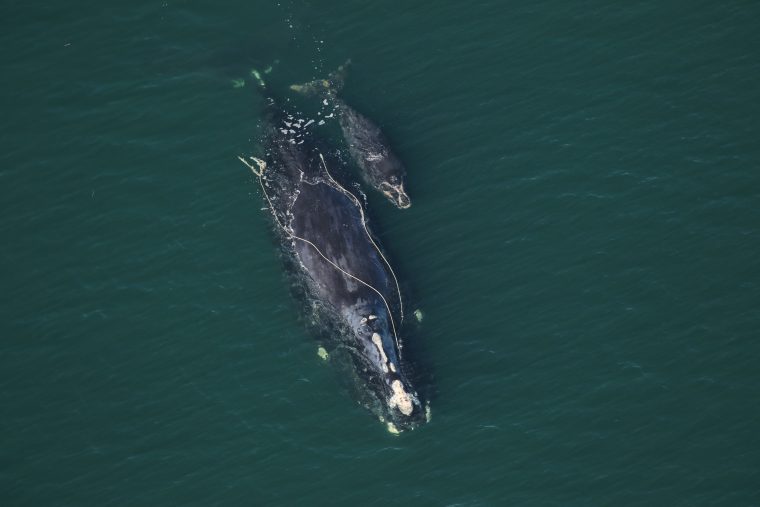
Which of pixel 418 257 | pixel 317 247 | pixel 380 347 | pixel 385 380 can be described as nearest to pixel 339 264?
pixel 317 247

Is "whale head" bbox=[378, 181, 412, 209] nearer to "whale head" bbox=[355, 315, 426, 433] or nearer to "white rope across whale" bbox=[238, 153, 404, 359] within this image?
"white rope across whale" bbox=[238, 153, 404, 359]

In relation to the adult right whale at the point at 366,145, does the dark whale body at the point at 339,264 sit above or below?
below

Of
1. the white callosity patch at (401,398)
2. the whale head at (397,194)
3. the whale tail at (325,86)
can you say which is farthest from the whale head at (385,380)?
the whale tail at (325,86)

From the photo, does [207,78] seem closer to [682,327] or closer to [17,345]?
[17,345]

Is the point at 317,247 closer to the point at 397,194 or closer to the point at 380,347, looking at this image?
the point at 397,194

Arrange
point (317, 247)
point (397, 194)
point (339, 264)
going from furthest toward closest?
point (397, 194), point (317, 247), point (339, 264)

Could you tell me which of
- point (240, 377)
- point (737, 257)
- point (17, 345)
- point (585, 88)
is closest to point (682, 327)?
point (737, 257)

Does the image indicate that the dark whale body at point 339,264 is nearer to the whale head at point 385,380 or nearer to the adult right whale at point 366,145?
the whale head at point 385,380
